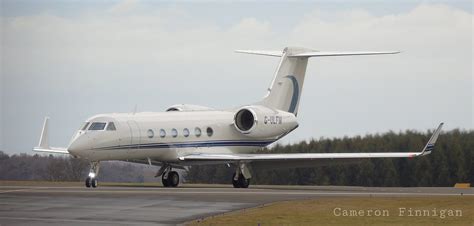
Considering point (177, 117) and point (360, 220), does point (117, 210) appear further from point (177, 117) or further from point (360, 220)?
point (177, 117)

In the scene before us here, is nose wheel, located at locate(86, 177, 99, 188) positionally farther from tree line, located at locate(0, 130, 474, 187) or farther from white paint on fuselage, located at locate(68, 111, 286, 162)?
tree line, located at locate(0, 130, 474, 187)

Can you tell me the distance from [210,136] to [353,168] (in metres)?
19.4

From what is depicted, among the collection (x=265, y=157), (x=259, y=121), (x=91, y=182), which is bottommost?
(x=91, y=182)

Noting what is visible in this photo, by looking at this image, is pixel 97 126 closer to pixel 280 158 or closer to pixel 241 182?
pixel 241 182

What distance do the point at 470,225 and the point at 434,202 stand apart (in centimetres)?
609

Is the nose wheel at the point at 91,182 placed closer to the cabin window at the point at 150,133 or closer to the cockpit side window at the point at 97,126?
the cockpit side window at the point at 97,126

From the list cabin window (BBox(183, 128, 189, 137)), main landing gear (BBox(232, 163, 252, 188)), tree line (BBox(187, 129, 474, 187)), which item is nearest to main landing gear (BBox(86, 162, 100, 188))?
cabin window (BBox(183, 128, 189, 137))

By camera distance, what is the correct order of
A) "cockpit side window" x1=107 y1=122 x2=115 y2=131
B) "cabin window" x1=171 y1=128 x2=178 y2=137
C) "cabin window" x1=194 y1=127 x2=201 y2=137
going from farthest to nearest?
"cabin window" x1=194 y1=127 x2=201 y2=137 < "cabin window" x1=171 y1=128 x2=178 y2=137 < "cockpit side window" x1=107 y1=122 x2=115 y2=131

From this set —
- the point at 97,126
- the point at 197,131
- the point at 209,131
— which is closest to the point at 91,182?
the point at 97,126

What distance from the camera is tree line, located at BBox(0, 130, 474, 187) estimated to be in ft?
191

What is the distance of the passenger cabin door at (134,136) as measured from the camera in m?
43.3

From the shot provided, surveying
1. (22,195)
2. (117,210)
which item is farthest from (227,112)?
(117,210)

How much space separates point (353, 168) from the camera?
64875mm

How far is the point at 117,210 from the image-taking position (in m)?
28.3
